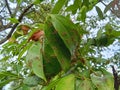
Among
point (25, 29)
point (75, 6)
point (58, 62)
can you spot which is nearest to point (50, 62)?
point (58, 62)

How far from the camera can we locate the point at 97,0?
2.88 ft

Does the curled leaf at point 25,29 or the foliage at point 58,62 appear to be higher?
the curled leaf at point 25,29

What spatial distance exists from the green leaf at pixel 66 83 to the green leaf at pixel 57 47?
3 centimetres

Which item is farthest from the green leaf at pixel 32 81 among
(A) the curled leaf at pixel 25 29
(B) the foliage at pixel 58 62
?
(A) the curled leaf at pixel 25 29

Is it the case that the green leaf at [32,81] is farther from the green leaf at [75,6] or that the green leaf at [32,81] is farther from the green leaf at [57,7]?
the green leaf at [75,6]

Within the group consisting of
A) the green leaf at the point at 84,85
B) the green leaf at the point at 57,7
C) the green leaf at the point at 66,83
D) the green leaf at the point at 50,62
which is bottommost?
the green leaf at the point at 84,85

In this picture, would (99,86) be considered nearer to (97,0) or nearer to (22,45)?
(22,45)

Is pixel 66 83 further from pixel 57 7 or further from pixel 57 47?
pixel 57 7

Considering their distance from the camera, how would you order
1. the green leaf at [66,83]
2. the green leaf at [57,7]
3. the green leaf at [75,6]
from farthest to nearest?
1. the green leaf at [75,6]
2. the green leaf at [57,7]
3. the green leaf at [66,83]

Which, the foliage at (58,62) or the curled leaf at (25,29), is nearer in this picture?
the foliage at (58,62)

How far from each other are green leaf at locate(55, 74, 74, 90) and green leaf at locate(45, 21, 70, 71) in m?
0.03

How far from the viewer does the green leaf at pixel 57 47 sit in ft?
1.69

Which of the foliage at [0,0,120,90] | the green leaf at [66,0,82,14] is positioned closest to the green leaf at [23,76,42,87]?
the foliage at [0,0,120,90]

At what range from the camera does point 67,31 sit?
20.4 inches
